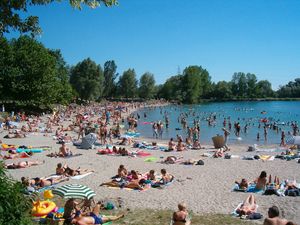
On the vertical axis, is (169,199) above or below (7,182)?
below

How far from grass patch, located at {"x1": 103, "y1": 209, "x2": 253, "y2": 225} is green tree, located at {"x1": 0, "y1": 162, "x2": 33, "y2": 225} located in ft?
14.0

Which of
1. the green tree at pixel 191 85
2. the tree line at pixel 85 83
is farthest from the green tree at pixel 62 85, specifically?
the green tree at pixel 191 85

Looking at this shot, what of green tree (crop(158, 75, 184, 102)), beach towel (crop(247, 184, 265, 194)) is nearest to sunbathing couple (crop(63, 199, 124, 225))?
beach towel (crop(247, 184, 265, 194))

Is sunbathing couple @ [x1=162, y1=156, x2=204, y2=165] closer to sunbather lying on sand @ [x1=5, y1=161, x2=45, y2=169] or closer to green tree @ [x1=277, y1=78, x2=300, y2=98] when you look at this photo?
sunbather lying on sand @ [x1=5, y1=161, x2=45, y2=169]

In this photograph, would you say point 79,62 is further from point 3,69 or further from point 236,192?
point 236,192

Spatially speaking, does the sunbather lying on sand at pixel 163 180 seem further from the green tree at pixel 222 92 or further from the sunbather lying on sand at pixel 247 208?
the green tree at pixel 222 92

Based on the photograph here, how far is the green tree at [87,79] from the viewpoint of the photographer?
8381 cm

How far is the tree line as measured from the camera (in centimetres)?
4588

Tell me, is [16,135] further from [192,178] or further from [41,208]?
[41,208]

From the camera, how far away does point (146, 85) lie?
122 m

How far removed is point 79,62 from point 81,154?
72.3m

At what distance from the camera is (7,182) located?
5492mm

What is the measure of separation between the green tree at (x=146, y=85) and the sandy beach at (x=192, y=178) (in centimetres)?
10018

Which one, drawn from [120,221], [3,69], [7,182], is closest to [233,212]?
[120,221]
